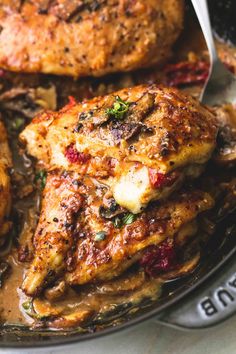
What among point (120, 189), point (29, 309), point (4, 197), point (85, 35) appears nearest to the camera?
point (120, 189)

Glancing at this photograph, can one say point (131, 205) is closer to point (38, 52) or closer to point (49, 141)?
point (49, 141)

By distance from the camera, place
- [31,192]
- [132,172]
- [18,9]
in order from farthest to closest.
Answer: [18,9]
[31,192]
[132,172]

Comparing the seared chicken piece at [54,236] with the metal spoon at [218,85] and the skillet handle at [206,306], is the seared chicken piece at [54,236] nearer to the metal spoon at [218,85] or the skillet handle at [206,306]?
the skillet handle at [206,306]

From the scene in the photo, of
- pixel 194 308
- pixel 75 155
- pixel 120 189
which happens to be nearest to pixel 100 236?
pixel 120 189

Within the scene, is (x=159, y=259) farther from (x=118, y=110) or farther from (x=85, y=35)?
(x=85, y=35)

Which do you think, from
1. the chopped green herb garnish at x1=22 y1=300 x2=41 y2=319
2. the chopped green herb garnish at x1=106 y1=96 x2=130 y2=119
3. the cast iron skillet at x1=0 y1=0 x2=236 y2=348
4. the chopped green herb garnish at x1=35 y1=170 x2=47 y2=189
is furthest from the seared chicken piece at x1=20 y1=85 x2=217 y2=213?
the chopped green herb garnish at x1=22 y1=300 x2=41 y2=319

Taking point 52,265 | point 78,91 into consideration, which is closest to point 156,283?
point 52,265

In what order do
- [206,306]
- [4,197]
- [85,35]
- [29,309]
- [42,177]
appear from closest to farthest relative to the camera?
[206,306]
[29,309]
[4,197]
[42,177]
[85,35]
